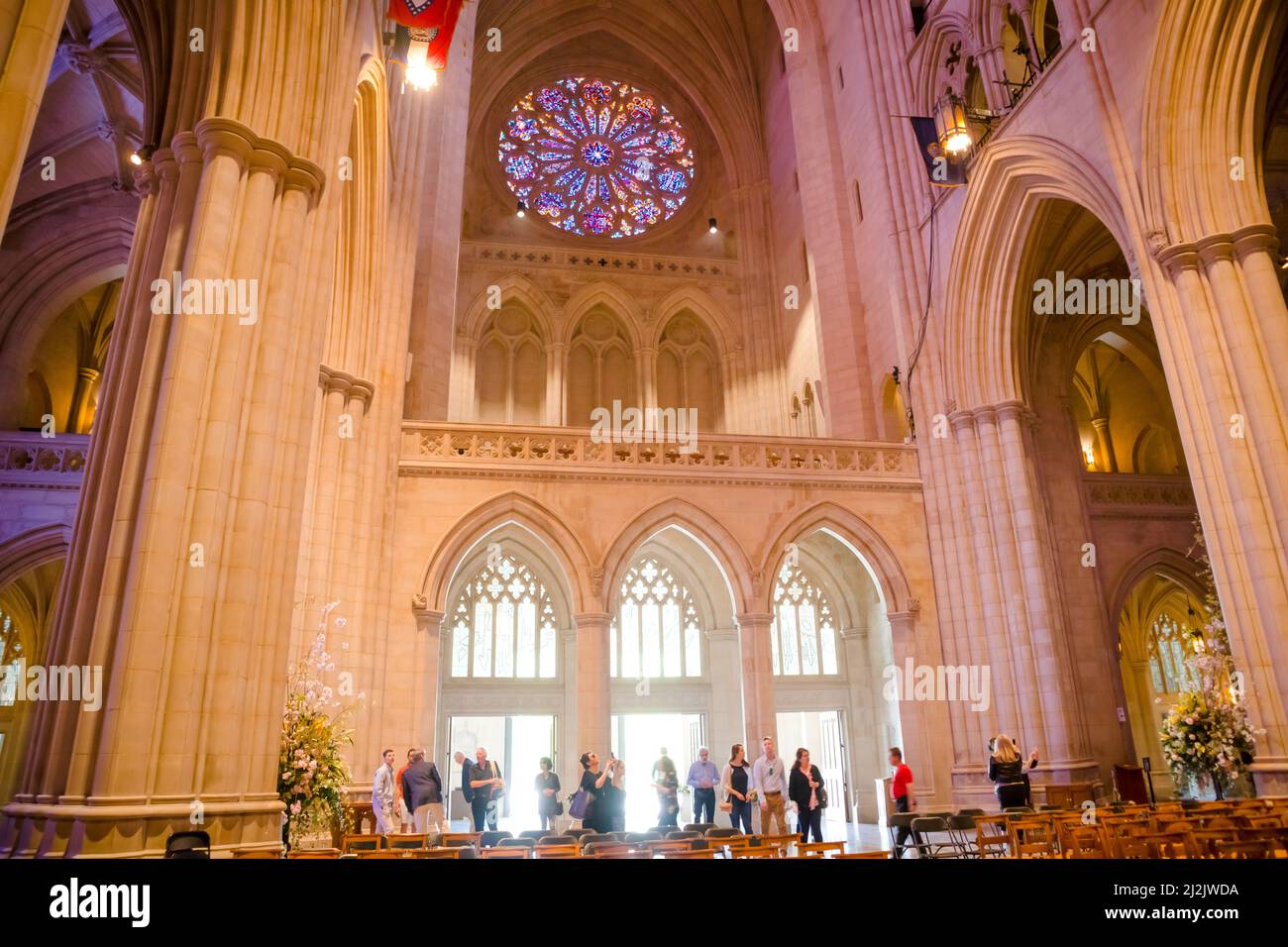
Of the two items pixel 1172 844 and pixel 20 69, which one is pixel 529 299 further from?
pixel 1172 844

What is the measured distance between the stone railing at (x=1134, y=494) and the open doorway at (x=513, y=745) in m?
11.1

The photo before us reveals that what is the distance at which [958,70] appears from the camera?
46.1ft

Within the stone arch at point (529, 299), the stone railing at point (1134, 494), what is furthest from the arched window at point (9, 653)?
the stone railing at point (1134, 494)

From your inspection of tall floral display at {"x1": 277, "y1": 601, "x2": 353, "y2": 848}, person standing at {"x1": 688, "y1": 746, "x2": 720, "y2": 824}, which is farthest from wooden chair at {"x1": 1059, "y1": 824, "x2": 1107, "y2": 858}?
person standing at {"x1": 688, "y1": 746, "x2": 720, "y2": 824}

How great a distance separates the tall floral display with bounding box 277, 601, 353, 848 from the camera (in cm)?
611

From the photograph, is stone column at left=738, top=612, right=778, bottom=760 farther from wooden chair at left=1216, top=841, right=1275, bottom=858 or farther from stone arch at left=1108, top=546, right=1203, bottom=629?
wooden chair at left=1216, top=841, right=1275, bottom=858

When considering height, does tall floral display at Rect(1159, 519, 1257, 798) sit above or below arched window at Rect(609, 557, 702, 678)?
below

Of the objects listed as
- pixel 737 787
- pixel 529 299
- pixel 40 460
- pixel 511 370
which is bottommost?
pixel 737 787

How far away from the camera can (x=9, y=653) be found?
15914mm

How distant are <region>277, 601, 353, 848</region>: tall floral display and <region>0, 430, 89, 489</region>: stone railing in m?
9.53

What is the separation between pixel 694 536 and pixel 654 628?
3.75m

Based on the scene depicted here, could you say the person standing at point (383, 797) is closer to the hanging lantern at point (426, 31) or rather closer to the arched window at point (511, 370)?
the hanging lantern at point (426, 31)

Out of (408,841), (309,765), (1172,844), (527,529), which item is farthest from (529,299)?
(1172,844)
